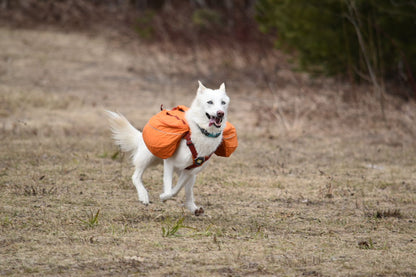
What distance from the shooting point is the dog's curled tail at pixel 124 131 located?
5.91 meters

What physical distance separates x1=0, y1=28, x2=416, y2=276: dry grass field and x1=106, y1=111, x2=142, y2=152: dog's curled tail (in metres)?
0.55

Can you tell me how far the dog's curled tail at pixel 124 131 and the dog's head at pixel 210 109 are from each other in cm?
107

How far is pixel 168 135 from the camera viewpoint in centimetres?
501

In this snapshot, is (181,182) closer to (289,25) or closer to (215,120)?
(215,120)

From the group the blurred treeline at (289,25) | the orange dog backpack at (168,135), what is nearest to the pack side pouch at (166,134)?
the orange dog backpack at (168,135)

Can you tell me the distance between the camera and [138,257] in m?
4.08

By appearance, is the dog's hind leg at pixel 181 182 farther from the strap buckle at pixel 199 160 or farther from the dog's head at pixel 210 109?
the dog's head at pixel 210 109

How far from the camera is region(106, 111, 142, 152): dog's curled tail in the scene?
19.4ft

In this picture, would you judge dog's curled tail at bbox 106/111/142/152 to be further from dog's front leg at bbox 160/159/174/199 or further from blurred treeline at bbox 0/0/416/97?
blurred treeline at bbox 0/0/416/97

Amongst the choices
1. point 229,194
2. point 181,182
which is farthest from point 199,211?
point 229,194

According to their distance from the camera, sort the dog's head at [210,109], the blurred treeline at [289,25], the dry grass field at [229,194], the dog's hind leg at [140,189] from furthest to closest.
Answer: the blurred treeline at [289,25] → the dog's hind leg at [140,189] → the dog's head at [210,109] → the dry grass field at [229,194]

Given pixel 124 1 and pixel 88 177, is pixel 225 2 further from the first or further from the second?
pixel 88 177

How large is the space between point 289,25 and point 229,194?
28.5ft

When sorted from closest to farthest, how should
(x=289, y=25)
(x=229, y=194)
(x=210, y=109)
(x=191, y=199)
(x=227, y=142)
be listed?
(x=210, y=109), (x=227, y=142), (x=191, y=199), (x=229, y=194), (x=289, y=25)
